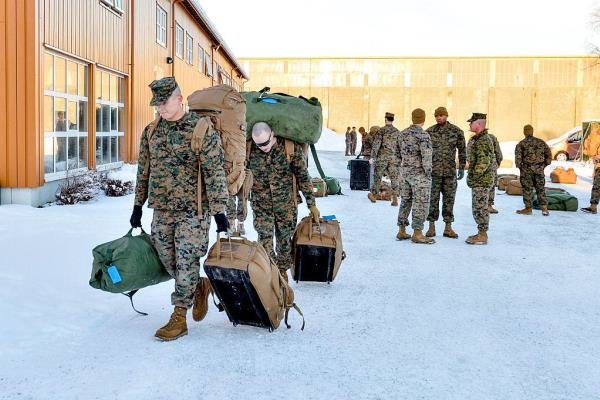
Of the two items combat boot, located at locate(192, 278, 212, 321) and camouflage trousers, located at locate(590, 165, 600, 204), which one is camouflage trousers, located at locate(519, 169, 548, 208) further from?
combat boot, located at locate(192, 278, 212, 321)

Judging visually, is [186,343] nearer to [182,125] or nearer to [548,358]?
[182,125]

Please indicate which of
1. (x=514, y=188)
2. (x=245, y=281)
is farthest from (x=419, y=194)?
(x=514, y=188)

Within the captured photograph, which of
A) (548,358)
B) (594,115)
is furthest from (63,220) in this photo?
(594,115)

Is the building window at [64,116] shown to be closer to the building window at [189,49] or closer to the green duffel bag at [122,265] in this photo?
the green duffel bag at [122,265]

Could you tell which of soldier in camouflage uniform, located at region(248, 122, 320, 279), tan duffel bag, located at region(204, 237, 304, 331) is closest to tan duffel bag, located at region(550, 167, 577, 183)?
soldier in camouflage uniform, located at region(248, 122, 320, 279)

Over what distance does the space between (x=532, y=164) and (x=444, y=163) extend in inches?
163

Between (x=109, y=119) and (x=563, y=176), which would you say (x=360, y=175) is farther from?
(x=563, y=176)

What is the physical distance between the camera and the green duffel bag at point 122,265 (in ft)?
13.6

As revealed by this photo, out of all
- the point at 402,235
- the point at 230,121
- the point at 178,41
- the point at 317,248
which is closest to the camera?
the point at 230,121

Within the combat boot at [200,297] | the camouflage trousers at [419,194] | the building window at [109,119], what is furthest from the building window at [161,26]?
the combat boot at [200,297]

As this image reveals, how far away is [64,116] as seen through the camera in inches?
447

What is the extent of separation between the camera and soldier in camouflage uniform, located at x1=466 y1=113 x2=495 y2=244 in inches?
352

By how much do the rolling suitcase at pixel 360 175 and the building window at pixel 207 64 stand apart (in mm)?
12573

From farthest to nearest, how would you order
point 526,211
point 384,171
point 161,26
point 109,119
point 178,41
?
point 178,41 < point 161,26 < point 384,171 < point 109,119 < point 526,211
